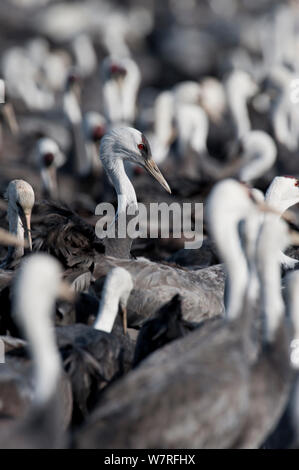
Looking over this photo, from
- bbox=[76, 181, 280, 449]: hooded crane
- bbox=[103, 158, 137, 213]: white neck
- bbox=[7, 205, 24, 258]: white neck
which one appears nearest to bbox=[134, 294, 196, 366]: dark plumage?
bbox=[76, 181, 280, 449]: hooded crane

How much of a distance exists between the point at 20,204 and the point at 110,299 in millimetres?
1633

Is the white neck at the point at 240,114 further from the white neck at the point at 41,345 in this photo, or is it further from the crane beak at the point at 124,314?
the white neck at the point at 41,345

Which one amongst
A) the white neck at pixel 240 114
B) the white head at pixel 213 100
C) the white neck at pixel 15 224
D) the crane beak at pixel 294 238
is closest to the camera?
the white neck at pixel 15 224

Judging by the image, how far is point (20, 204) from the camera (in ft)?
26.2

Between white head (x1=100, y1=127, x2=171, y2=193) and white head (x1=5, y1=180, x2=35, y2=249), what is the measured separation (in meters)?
1.12

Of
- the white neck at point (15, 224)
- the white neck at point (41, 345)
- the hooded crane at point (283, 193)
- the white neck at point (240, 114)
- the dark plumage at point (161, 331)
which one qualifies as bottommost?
the dark plumage at point (161, 331)

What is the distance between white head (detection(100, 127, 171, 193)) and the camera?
29.2 ft

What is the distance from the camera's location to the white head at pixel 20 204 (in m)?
7.95

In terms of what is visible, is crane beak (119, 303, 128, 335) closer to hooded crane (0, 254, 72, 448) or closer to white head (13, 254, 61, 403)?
hooded crane (0, 254, 72, 448)

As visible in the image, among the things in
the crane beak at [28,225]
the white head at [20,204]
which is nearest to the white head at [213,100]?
the white head at [20,204]

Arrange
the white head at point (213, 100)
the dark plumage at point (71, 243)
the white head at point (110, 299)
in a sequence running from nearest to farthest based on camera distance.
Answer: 1. the white head at point (110, 299)
2. the dark plumage at point (71, 243)
3. the white head at point (213, 100)

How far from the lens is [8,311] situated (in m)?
6.83

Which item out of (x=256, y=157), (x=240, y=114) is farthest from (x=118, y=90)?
Answer: (x=256, y=157)

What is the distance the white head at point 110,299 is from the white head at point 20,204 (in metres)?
1.24
